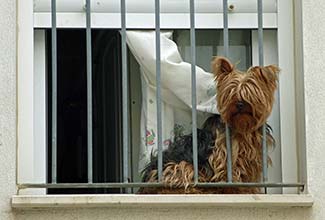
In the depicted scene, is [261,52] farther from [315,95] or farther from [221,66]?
[315,95]

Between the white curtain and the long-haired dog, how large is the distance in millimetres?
92

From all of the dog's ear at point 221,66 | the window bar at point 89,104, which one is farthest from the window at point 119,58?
the dog's ear at point 221,66

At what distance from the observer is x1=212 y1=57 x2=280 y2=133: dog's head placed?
16.9ft

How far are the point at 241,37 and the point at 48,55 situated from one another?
1.15m

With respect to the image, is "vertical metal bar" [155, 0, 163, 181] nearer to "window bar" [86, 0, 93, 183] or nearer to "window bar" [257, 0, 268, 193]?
"window bar" [86, 0, 93, 183]

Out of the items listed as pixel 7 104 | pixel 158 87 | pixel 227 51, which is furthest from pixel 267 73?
pixel 7 104

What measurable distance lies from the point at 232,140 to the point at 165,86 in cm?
51

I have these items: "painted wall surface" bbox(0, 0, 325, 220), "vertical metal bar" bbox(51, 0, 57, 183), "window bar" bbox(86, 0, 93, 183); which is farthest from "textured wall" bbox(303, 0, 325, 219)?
"vertical metal bar" bbox(51, 0, 57, 183)

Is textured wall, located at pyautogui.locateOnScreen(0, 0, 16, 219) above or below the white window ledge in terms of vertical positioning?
above

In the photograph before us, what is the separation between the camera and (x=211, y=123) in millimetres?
5398

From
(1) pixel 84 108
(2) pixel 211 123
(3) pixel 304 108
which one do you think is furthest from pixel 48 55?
(3) pixel 304 108

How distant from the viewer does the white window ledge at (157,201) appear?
16.4 ft

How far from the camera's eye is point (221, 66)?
518 cm

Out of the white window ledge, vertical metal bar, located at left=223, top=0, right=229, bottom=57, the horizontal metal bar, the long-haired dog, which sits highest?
vertical metal bar, located at left=223, top=0, right=229, bottom=57
